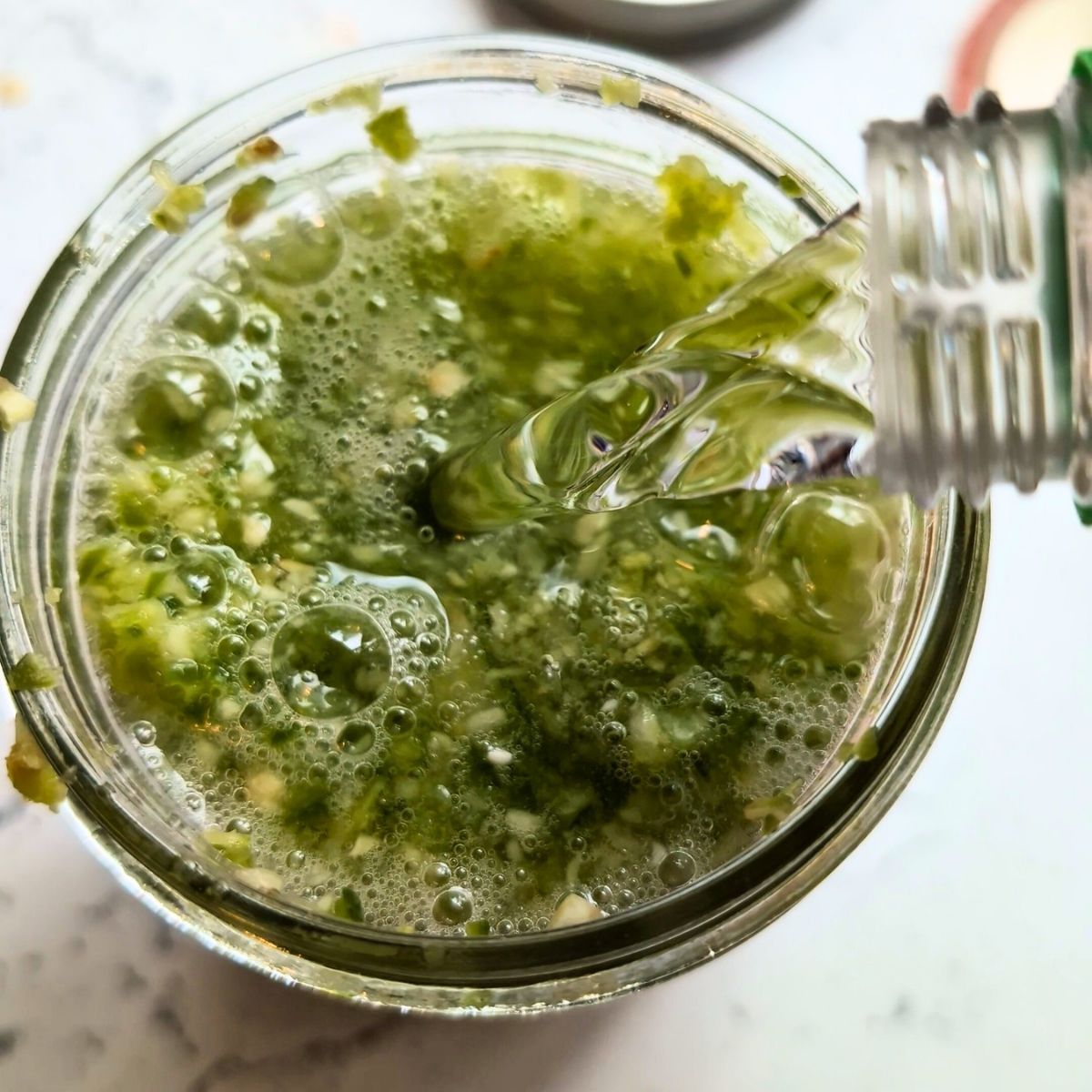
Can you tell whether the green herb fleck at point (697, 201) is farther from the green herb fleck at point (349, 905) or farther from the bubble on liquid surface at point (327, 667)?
the green herb fleck at point (349, 905)

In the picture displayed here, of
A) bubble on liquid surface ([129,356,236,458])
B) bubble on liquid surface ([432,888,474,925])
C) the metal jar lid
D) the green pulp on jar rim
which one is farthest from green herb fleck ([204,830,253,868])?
the metal jar lid

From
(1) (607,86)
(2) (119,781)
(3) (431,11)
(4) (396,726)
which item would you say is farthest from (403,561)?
(3) (431,11)

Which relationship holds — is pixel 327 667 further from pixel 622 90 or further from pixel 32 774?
pixel 622 90

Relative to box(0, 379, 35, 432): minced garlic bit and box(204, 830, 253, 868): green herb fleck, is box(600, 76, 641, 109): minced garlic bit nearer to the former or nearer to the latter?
box(0, 379, 35, 432): minced garlic bit

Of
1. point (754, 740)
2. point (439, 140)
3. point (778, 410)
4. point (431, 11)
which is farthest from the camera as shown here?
point (431, 11)

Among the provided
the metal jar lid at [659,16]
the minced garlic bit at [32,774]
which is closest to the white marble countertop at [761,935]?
the metal jar lid at [659,16]

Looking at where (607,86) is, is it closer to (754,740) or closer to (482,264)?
(482,264)
